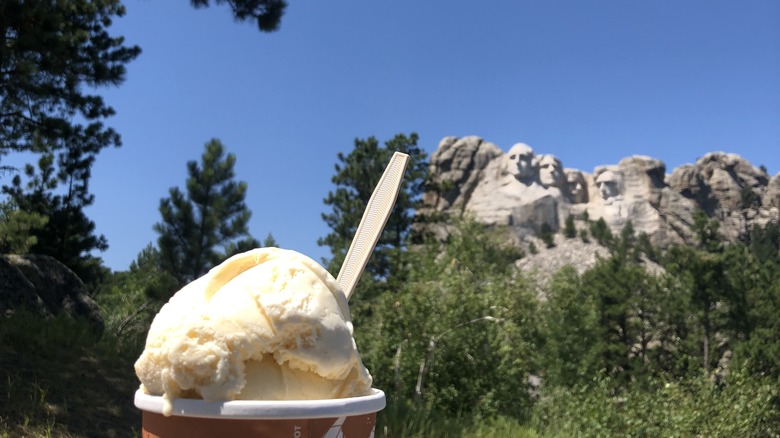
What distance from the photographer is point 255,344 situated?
63.6 inches

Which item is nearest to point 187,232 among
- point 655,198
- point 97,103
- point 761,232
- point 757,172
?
point 97,103

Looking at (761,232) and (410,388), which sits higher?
(761,232)

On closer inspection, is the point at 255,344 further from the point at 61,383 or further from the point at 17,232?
the point at 17,232

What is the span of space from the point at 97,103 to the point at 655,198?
80.2 m

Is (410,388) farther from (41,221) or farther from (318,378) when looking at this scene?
(318,378)

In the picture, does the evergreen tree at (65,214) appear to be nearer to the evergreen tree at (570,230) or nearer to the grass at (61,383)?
the grass at (61,383)

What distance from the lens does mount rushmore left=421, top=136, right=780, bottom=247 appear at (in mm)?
74875

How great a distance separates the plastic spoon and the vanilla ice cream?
1.22 feet

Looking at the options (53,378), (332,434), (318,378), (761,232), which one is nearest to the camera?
(332,434)

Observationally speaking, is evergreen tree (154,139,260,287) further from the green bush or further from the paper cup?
the paper cup

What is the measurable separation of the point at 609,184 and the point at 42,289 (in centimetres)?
8086

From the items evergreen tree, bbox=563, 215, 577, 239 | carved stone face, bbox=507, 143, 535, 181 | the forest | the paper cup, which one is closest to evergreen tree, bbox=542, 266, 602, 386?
the forest

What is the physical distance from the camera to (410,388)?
37.2ft

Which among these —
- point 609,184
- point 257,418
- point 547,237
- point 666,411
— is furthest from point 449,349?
point 609,184
